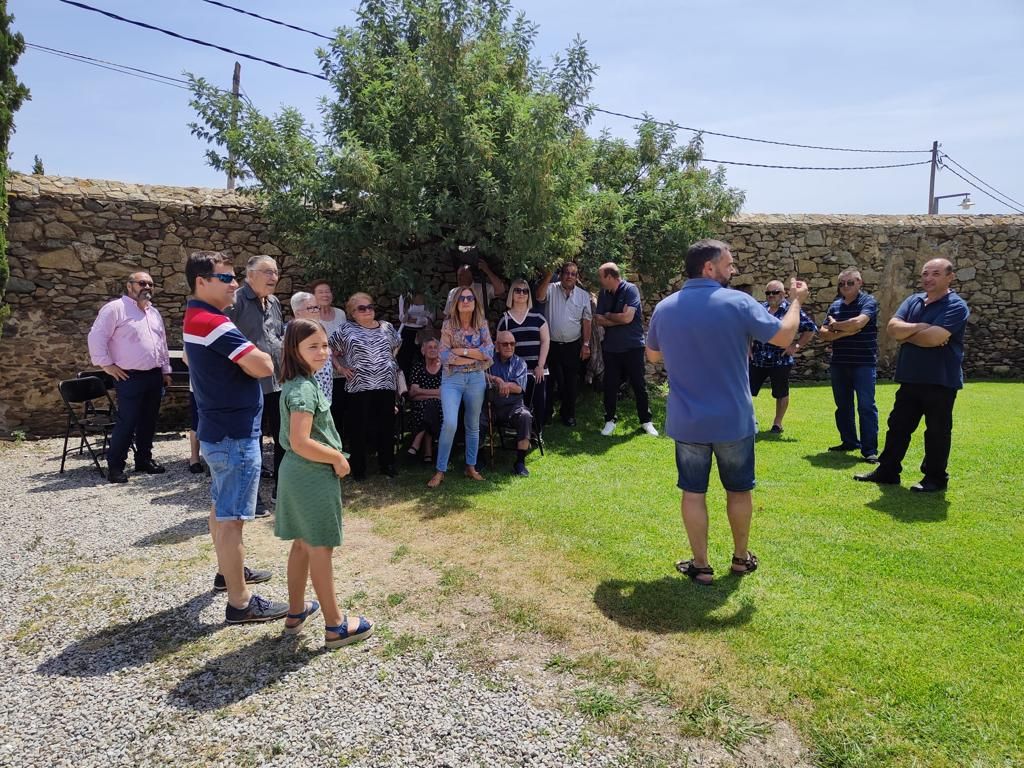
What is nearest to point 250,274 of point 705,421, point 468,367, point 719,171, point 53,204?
point 468,367

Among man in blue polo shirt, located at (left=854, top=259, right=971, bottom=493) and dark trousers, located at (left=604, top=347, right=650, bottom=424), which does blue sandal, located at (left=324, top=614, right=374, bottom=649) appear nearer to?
man in blue polo shirt, located at (left=854, top=259, right=971, bottom=493)

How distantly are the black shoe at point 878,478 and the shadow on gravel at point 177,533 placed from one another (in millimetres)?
5470

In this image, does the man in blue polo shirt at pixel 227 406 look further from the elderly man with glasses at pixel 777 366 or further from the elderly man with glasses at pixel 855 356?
the elderly man with glasses at pixel 777 366

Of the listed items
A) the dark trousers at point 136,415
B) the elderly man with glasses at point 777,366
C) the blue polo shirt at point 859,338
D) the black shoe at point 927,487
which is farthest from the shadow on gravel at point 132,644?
the elderly man with glasses at point 777,366

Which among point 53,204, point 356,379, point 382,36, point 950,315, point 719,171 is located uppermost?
point 382,36

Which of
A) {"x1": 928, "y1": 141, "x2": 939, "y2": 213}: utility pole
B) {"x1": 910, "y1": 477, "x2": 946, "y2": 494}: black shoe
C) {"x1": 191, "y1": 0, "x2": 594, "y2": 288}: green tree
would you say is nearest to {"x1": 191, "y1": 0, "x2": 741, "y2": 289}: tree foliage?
{"x1": 191, "y1": 0, "x2": 594, "y2": 288}: green tree

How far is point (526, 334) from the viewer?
6.96 metres

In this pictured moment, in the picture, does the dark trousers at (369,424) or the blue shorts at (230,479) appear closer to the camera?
the blue shorts at (230,479)

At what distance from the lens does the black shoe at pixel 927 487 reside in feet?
17.7

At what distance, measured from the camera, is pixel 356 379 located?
6043mm

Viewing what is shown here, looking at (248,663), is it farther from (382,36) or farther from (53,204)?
(53,204)

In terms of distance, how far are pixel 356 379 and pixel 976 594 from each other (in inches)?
190

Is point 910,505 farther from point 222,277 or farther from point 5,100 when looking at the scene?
point 5,100

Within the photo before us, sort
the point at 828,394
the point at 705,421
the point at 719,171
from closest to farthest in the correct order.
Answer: the point at 705,421, the point at 719,171, the point at 828,394
